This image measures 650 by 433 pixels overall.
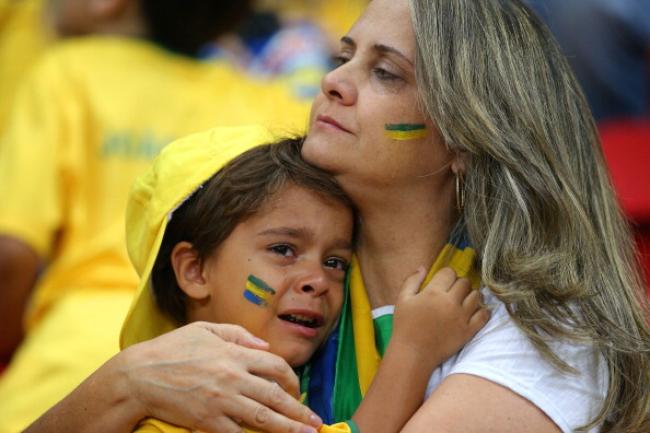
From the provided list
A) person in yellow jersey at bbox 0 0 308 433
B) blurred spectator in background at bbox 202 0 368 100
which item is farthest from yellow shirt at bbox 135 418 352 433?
blurred spectator in background at bbox 202 0 368 100

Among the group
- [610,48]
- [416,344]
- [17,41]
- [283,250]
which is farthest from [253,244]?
[17,41]

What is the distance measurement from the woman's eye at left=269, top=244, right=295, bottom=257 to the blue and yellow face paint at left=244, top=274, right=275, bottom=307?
73 mm

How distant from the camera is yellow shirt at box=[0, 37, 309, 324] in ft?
13.4

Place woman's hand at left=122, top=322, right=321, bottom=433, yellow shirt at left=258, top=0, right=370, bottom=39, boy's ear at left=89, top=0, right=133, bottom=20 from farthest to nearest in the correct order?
yellow shirt at left=258, top=0, right=370, bottom=39 → boy's ear at left=89, top=0, right=133, bottom=20 → woman's hand at left=122, top=322, right=321, bottom=433

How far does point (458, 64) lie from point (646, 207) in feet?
5.50

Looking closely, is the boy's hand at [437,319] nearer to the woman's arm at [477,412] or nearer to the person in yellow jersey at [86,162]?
the woman's arm at [477,412]

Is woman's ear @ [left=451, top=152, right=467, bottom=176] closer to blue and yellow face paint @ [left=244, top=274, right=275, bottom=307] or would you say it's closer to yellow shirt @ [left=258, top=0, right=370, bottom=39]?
blue and yellow face paint @ [left=244, top=274, right=275, bottom=307]

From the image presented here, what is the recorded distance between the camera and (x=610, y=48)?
5219 mm

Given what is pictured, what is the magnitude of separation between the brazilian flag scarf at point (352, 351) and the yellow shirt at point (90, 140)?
1.24 metres

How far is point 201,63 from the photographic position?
4570mm

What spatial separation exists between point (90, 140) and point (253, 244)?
5.07 ft

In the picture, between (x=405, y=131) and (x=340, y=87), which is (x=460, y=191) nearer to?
(x=405, y=131)

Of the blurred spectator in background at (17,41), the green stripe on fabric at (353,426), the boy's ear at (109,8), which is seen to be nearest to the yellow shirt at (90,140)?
the boy's ear at (109,8)

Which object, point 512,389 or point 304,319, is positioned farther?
point 304,319
